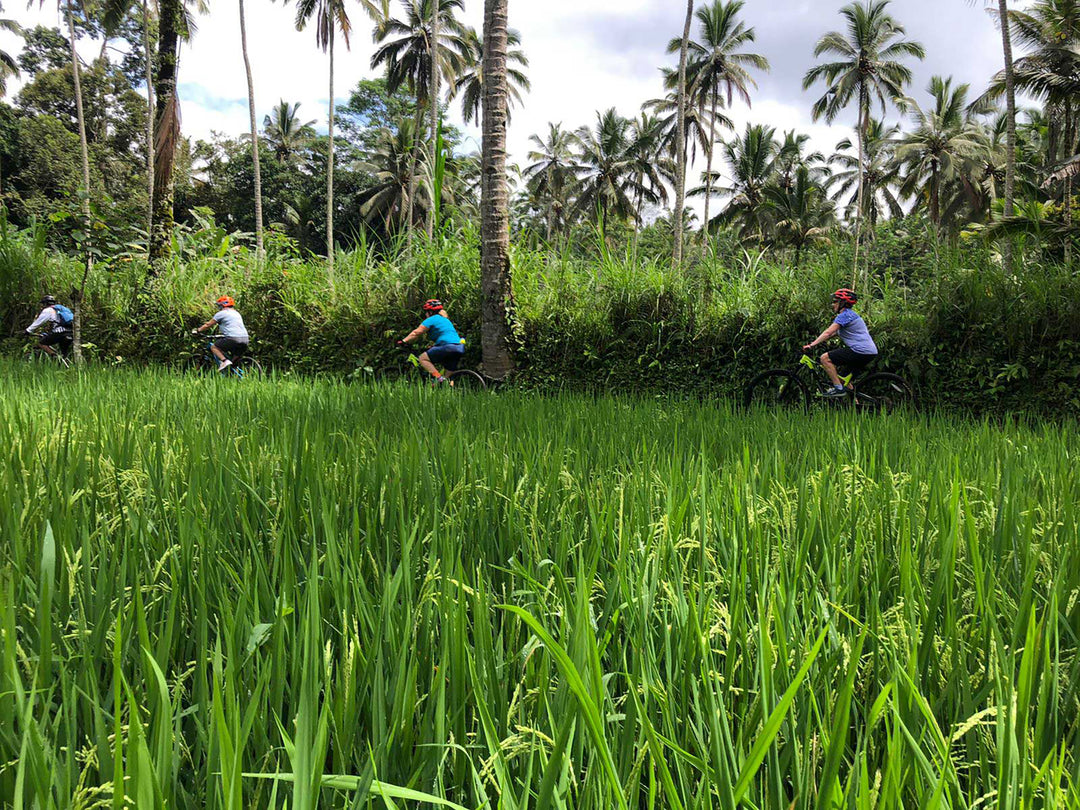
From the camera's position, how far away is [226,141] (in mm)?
34625

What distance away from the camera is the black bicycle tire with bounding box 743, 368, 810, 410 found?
5.74m

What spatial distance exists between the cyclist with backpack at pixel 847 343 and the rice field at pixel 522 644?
3638 mm

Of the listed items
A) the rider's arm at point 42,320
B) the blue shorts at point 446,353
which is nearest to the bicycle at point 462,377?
the blue shorts at point 446,353

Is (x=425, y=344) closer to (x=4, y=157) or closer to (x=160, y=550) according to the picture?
(x=160, y=550)

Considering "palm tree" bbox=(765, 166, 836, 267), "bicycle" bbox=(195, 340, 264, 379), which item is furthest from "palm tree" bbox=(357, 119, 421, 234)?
"bicycle" bbox=(195, 340, 264, 379)

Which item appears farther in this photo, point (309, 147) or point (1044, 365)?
point (309, 147)

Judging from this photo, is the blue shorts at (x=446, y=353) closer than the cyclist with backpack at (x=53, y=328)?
Yes

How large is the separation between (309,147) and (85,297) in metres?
31.1

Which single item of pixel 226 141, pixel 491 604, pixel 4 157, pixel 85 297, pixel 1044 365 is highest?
pixel 226 141

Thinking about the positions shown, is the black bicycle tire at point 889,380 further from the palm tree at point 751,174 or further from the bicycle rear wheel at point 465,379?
the palm tree at point 751,174

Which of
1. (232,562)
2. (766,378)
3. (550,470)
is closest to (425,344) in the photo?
(766,378)

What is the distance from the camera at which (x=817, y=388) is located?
590 centimetres

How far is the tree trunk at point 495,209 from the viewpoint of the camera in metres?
6.38

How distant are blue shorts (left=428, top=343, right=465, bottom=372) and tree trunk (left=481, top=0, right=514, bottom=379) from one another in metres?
0.42
